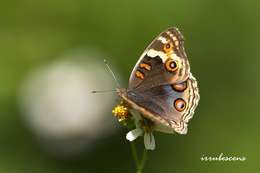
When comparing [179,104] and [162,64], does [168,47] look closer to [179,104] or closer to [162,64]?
[162,64]

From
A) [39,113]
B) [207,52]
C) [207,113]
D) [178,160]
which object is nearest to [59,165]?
[39,113]

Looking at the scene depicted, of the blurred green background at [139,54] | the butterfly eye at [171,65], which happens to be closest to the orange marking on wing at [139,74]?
the butterfly eye at [171,65]

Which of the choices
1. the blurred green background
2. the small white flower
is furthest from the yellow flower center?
the blurred green background

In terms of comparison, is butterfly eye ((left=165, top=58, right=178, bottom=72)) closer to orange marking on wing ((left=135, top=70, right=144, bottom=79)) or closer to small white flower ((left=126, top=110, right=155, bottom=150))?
orange marking on wing ((left=135, top=70, right=144, bottom=79))

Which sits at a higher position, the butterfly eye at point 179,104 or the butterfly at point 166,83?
the butterfly at point 166,83

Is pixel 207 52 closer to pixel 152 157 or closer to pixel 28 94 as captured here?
pixel 152 157

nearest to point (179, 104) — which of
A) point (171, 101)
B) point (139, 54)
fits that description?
point (171, 101)

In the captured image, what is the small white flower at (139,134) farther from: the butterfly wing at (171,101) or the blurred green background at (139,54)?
the blurred green background at (139,54)
